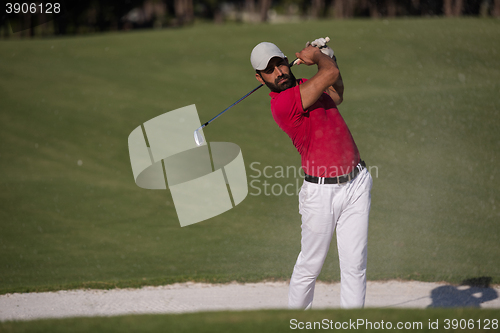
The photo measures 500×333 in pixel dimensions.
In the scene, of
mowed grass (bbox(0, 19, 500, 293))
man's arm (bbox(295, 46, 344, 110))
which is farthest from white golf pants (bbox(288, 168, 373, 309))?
mowed grass (bbox(0, 19, 500, 293))

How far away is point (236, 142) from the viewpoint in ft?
33.9

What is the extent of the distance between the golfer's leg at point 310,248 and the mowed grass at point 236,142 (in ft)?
5.20

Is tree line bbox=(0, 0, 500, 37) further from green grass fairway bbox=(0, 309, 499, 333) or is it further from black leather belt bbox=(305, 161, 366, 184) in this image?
green grass fairway bbox=(0, 309, 499, 333)

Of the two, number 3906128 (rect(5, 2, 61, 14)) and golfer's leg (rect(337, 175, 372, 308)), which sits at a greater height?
golfer's leg (rect(337, 175, 372, 308))

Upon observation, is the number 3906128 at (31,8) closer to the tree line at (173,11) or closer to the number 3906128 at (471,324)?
the tree line at (173,11)

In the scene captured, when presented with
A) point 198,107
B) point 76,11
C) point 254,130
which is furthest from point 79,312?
point 76,11

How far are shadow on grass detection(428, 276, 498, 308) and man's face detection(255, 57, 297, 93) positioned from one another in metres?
2.61

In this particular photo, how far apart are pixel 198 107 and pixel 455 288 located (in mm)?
8246

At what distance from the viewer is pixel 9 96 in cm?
1273

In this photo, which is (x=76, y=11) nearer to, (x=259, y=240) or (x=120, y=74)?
(x=120, y=74)

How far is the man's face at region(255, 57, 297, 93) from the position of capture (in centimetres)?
350

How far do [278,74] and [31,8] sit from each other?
26023mm

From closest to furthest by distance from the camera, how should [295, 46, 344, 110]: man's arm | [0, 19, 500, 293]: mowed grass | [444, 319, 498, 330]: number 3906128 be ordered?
[444, 319, 498, 330]: number 3906128
[295, 46, 344, 110]: man's arm
[0, 19, 500, 293]: mowed grass

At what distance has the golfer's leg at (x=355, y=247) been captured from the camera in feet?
11.7
